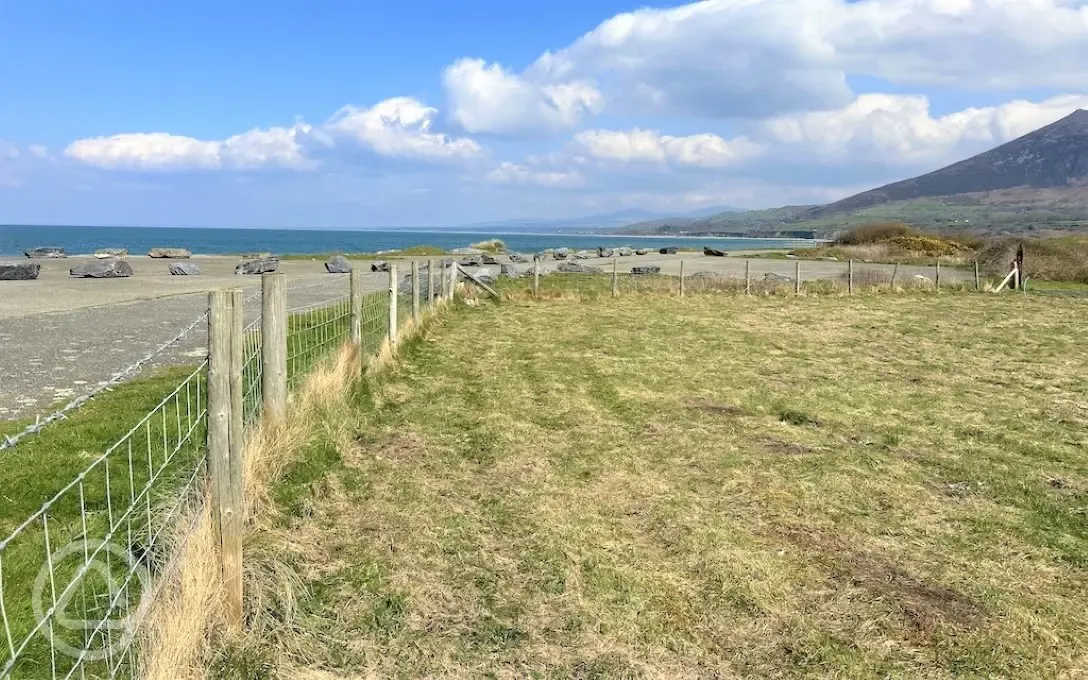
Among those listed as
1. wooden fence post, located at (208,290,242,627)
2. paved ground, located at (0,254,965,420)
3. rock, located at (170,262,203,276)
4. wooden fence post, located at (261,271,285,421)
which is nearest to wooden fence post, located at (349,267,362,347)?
paved ground, located at (0,254,965,420)

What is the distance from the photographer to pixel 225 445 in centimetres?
380

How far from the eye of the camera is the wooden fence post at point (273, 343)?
5828 mm

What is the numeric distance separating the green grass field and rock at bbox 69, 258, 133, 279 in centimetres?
2315

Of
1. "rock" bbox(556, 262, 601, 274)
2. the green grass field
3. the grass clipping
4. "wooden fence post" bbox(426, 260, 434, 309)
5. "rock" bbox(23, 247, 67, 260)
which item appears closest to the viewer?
the grass clipping

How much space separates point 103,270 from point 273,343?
88.0ft

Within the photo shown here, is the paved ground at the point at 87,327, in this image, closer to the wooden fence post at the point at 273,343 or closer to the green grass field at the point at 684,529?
the wooden fence post at the point at 273,343

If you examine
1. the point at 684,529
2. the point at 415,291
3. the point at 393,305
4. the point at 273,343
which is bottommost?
the point at 684,529

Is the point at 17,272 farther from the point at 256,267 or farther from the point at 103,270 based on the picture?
the point at 256,267

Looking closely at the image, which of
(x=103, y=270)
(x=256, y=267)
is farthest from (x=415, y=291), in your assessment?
(x=256, y=267)

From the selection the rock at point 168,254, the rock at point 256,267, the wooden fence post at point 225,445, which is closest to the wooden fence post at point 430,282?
the wooden fence post at point 225,445

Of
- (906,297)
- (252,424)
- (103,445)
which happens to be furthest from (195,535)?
(906,297)

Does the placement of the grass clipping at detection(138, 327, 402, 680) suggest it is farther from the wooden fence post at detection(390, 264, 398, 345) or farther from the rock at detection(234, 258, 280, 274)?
the rock at detection(234, 258, 280, 274)

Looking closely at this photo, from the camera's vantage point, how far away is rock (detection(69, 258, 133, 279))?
28266mm

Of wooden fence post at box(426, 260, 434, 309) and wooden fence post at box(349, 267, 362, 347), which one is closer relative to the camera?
wooden fence post at box(349, 267, 362, 347)
